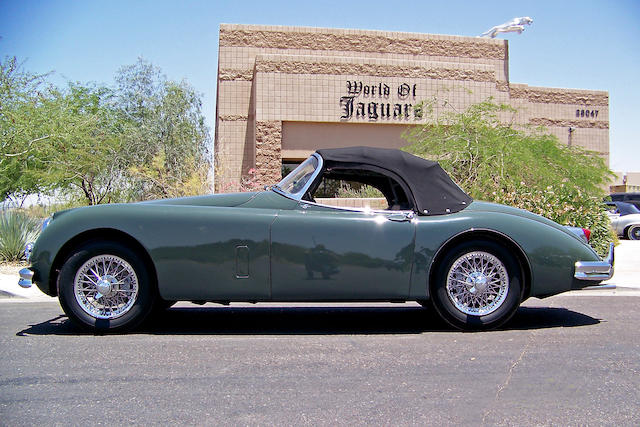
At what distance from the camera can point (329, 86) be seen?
74.7 feet

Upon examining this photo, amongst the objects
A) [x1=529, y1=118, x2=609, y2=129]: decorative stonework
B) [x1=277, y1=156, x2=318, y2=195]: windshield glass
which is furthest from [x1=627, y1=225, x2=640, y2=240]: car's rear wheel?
[x1=277, y1=156, x2=318, y2=195]: windshield glass

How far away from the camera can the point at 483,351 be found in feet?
15.1

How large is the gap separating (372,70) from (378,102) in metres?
1.23

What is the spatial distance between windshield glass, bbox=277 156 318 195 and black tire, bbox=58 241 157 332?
4.68 ft

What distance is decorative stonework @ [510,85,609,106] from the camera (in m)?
30.4

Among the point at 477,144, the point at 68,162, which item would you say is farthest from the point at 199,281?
the point at 68,162

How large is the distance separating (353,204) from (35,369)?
2.84 metres

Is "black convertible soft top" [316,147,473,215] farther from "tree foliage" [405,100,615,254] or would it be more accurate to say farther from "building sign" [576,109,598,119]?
"building sign" [576,109,598,119]

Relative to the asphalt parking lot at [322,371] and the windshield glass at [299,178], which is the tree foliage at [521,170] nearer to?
the asphalt parking lot at [322,371]

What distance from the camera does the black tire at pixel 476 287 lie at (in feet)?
17.2

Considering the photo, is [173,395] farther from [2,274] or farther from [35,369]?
[2,274]

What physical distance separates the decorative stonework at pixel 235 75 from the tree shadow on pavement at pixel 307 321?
19.2 m

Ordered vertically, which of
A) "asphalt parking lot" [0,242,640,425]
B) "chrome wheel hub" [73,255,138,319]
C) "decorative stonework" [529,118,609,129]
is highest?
"decorative stonework" [529,118,609,129]

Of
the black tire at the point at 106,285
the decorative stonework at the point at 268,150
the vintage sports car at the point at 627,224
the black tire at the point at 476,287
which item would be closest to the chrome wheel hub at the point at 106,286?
the black tire at the point at 106,285
